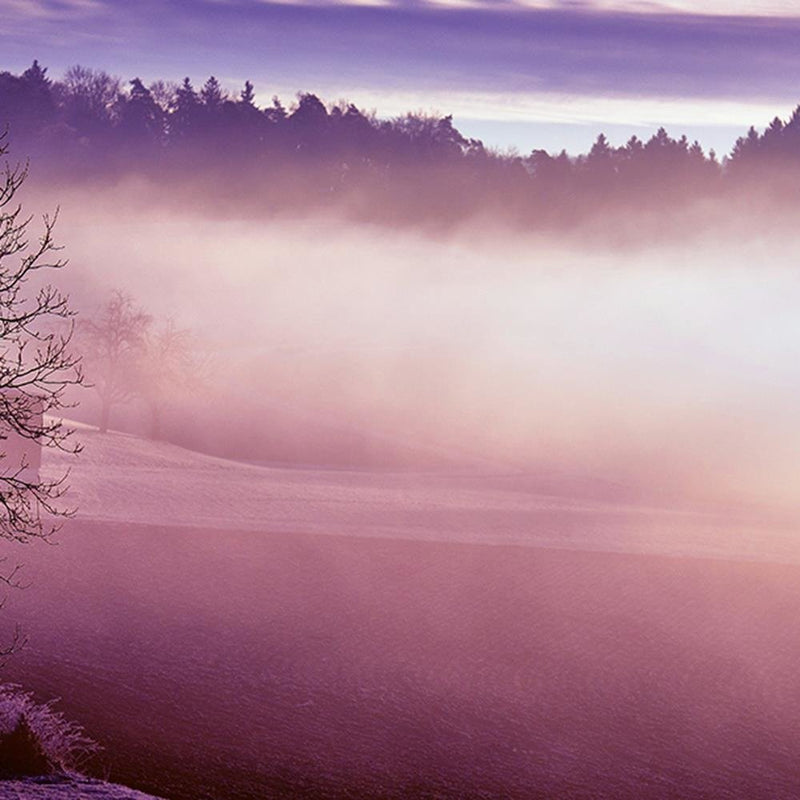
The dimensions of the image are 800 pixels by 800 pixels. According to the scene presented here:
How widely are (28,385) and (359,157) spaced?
244ft

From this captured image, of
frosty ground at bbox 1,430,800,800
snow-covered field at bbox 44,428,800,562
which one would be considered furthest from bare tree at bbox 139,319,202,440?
frosty ground at bbox 1,430,800,800

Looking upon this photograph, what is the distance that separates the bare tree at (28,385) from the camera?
18750mm

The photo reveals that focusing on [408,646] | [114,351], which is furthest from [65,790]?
[114,351]

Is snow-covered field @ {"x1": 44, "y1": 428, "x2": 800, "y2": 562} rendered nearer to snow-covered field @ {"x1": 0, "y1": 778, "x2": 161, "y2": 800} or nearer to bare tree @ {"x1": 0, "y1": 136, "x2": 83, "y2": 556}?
bare tree @ {"x1": 0, "y1": 136, "x2": 83, "y2": 556}

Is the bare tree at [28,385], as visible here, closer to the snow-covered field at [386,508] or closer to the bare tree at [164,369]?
the snow-covered field at [386,508]

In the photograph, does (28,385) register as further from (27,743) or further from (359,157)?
(359,157)

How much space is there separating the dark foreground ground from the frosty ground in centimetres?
9

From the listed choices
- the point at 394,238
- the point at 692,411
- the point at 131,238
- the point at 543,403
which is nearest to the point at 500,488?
the point at 543,403

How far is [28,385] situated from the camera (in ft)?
191

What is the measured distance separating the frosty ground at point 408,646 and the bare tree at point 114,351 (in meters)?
13.4

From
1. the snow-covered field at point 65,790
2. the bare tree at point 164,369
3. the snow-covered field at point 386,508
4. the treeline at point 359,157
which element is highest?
the treeline at point 359,157

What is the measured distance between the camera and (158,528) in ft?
149

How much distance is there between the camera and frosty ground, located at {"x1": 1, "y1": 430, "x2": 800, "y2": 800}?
76.7ft

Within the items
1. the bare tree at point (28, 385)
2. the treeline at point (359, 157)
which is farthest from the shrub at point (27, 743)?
the treeline at point (359, 157)
